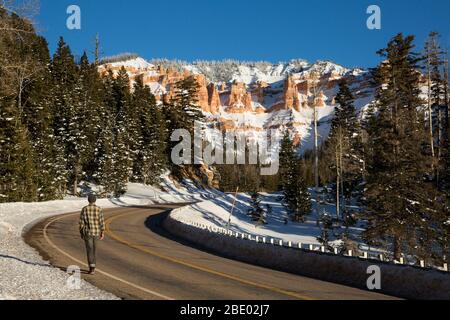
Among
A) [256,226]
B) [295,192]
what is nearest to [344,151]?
[295,192]

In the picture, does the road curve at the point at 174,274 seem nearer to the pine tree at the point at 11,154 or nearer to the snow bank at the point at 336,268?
the snow bank at the point at 336,268

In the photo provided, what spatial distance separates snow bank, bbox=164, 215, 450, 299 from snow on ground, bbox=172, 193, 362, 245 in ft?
67.5

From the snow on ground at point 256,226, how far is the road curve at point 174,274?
1932cm

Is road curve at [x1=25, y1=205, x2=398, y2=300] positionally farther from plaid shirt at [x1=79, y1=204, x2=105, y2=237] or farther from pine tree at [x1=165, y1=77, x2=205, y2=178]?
pine tree at [x1=165, y1=77, x2=205, y2=178]

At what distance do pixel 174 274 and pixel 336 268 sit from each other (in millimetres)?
4505

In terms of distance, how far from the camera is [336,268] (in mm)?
12250

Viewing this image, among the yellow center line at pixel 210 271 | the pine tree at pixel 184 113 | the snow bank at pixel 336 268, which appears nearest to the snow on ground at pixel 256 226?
the yellow center line at pixel 210 271

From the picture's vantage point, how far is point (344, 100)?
54906 mm

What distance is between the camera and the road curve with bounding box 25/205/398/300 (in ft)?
32.6

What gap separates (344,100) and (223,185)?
194 ft

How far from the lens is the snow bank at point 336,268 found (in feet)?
32.3

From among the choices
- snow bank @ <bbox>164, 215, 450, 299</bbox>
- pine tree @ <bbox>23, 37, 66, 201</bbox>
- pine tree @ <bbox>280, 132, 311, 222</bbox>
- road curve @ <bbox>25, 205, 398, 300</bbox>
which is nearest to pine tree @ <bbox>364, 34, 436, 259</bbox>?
snow bank @ <bbox>164, 215, 450, 299</bbox>
